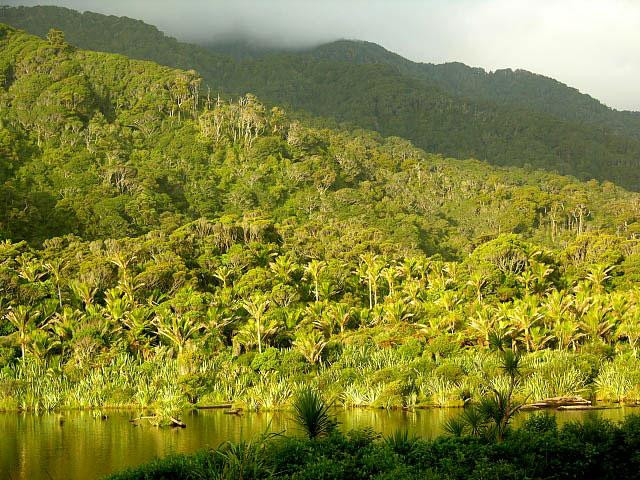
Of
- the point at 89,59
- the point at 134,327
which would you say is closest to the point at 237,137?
the point at 89,59

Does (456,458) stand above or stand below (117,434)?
above

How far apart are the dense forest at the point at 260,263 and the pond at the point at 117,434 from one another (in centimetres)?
239

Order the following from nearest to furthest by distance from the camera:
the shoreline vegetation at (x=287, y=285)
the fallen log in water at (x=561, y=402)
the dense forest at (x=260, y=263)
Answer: the shoreline vegetation at (x=287, y=285) → the fallen log in water at (x=561, y=402) → the dense forest at (x=260, y=263)

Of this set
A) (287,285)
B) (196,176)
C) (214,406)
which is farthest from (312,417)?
(196,176)

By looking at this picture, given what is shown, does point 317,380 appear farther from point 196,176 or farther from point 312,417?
point 196,176

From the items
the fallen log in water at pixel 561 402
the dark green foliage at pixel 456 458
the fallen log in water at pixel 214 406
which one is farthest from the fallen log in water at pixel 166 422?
the fallen log in water at pixel 561 402

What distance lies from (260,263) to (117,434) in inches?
1862

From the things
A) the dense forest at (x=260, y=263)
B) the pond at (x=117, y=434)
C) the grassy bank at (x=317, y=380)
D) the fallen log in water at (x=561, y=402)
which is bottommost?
the pond at (x=117, y=434)

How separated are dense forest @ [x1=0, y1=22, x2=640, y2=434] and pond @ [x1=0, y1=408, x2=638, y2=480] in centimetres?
239

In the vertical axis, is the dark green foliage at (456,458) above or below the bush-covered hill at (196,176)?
below

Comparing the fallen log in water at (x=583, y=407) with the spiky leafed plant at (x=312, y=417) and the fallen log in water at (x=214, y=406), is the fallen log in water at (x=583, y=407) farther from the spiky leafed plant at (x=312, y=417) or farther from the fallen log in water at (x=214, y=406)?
the spiky leafed plant at (x=312, y=417)

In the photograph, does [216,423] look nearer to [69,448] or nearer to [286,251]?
[69,448]

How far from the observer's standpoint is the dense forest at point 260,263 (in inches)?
1705

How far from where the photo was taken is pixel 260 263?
78.2m
